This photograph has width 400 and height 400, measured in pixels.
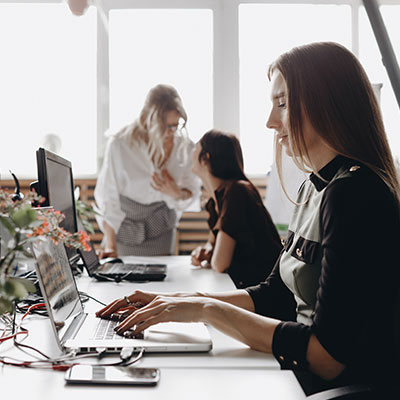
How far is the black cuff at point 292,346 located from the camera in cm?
98

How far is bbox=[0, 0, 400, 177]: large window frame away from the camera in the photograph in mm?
4102

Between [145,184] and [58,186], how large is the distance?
4.28 feet

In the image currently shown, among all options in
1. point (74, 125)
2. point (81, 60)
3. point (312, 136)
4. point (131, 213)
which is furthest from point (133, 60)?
point (312, 136)

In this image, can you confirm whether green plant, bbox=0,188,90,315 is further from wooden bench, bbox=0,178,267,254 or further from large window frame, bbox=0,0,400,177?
large window frame, bbox=0,0,400,177

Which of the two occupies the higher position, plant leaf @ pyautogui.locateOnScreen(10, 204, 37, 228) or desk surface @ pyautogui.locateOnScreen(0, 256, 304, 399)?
plant leaf @ pyautogui.locateOnScreen(10, 204, 37, 228)

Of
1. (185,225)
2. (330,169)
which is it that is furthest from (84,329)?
(185,225)

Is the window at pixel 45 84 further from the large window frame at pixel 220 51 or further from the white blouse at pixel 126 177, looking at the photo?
the white blouse at pixel 126 177

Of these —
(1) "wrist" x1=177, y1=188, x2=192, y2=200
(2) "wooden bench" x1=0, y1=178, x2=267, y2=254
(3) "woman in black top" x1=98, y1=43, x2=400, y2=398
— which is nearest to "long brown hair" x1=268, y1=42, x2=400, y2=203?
(3) "woman in black top" x1=98, y1=43, x2=400, y2=398

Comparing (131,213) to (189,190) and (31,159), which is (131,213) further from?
(31,159)

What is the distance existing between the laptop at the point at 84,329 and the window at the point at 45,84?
3123mm

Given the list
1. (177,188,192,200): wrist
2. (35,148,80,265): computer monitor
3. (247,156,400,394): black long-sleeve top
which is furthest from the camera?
(177,188,192,200): wrist

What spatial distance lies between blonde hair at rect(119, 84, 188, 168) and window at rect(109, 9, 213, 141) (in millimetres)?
1313

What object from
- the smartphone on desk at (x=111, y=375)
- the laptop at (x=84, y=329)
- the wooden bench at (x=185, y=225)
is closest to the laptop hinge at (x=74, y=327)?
the laptop at (x=84, y=329)

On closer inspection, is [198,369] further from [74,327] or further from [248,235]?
[248,235]
